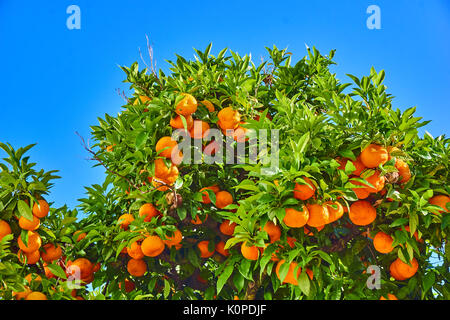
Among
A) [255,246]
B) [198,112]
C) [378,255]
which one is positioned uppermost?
[198,112]

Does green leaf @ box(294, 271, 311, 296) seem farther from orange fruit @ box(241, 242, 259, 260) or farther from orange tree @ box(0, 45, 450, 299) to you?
orange fruit @ box(241, 242, 259, 260)

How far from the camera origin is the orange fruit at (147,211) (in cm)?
267

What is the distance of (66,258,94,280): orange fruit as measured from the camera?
280 centimetres

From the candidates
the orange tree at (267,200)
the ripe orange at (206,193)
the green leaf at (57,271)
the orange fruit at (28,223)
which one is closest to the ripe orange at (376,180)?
the orange tree at (267,200)

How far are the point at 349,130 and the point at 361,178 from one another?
13.3 inches

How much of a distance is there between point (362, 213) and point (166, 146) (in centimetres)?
132

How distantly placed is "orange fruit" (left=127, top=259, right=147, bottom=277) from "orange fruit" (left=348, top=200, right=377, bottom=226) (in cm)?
156

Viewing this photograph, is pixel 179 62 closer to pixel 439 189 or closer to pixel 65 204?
pixel 65 204

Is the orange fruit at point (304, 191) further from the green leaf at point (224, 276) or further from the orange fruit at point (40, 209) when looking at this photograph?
the orange fruit at point (40, 209)

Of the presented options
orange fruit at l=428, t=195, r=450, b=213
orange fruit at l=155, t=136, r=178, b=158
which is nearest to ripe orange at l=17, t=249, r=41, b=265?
orange fruit at l=155, t=136, r=178, b=158

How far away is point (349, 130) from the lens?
2.39 meters

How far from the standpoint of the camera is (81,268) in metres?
2.87
